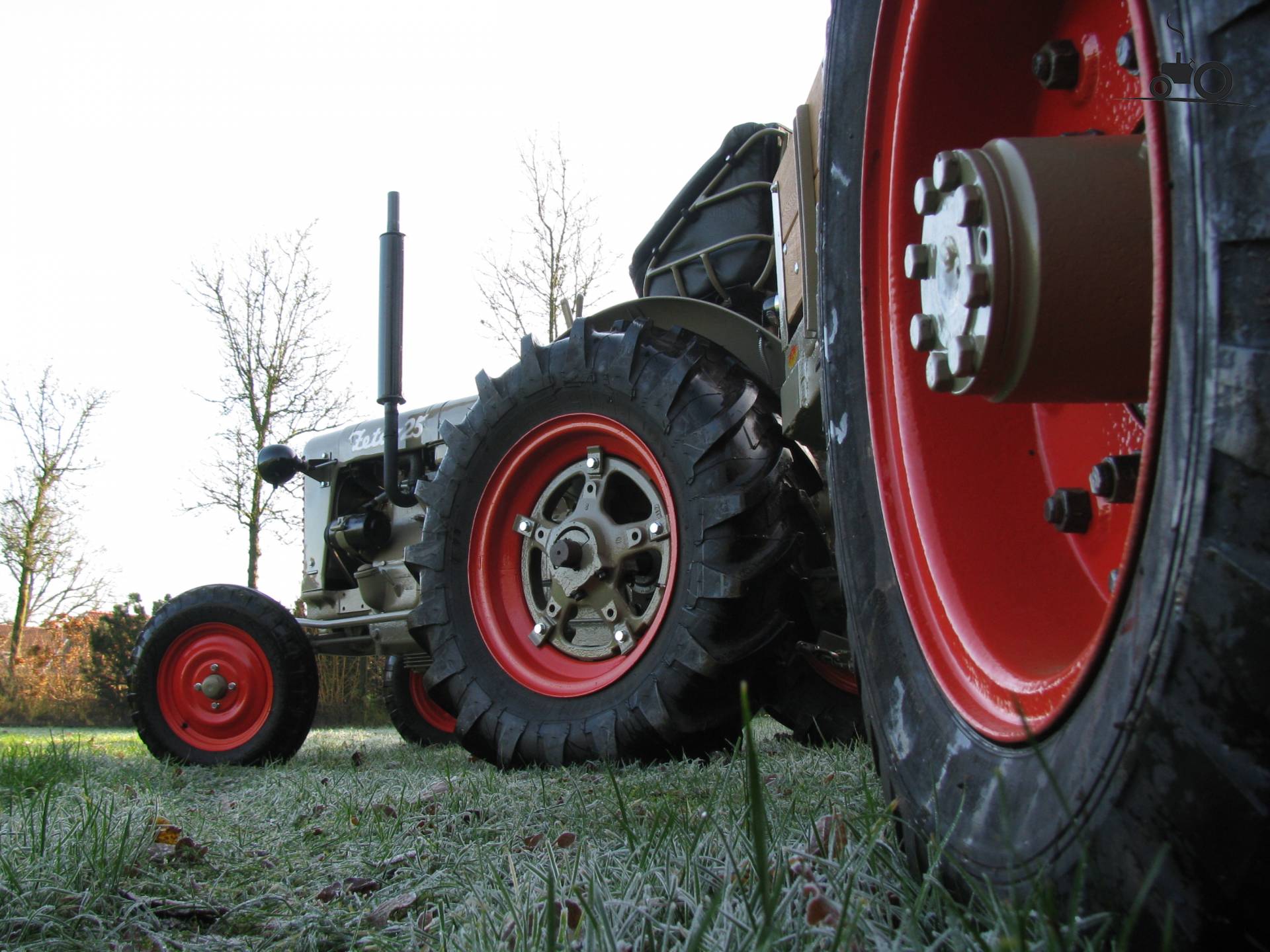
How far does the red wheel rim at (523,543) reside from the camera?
8.82 ft

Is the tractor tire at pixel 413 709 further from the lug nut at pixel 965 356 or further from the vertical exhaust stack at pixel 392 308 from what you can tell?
the lug nut at pixel 965 356

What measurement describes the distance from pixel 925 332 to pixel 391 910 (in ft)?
2.87

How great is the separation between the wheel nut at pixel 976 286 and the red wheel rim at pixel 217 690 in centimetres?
343

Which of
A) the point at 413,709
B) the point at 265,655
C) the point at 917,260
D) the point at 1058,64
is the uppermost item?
the point at 1058,64

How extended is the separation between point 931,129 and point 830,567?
1.60m

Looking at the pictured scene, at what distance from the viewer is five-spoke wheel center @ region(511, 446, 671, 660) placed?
2.62m

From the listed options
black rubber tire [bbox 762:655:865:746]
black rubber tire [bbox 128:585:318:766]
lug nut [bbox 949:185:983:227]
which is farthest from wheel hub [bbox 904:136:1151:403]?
black rubber tire [bbox 128:585:318:766]

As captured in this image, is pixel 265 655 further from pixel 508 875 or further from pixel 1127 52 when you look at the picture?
pixel 1127 52

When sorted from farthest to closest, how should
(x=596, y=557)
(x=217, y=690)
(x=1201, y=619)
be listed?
(x=217, y=690) → (x=596, y=557) → (x=1201, y=619)

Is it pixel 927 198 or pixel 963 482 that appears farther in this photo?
pixel 963 482

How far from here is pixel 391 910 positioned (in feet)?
3.54

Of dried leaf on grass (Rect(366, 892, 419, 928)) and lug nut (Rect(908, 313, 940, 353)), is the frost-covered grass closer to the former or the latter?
dried leaf on grass (Rect(366, 892, 419, 928))

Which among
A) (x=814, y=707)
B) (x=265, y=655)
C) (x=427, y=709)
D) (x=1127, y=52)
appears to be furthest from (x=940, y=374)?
(x=427, y=709)

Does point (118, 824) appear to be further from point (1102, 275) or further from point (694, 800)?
point (1102, 275)
